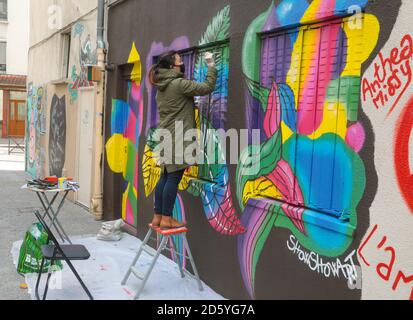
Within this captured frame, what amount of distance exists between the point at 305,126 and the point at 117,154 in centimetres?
461

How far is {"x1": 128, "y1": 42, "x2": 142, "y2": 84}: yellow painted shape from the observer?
691cm

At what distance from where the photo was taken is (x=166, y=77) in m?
4.58

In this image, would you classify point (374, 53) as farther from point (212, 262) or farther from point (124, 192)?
point (124, 192)

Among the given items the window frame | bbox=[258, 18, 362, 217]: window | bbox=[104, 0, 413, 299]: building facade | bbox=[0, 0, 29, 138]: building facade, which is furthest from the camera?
the window frame

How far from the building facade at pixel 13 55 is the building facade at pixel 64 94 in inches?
653

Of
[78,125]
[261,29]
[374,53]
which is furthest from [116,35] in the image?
[374,53]

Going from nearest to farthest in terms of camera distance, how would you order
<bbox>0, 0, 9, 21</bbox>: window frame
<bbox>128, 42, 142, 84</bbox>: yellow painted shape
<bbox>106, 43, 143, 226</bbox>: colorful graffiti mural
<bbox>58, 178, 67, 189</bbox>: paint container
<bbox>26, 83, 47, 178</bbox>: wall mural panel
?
1. <bbox>58, 178, 67, 189</bbox>: paint container
2. <bbox>128, 42, 142, 84</bbox>: yellow painted shape
3. <bbox>106, 43, 143, 226</bbox>: colorful graffiti mural
4. <bbox>26, 83, 47, 178</bbox>: wall mural panel
5. <bbox>0, 0, 9, 21</bbox>: window frame

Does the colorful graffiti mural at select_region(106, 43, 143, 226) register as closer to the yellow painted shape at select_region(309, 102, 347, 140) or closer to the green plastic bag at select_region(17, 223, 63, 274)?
the green plastic bag at select_region(17, 223, 63, 274)

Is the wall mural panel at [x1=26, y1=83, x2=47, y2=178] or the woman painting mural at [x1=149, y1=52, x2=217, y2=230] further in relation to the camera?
the wall mural panel at [x1=26, y1=83, x2=47, y2=178]

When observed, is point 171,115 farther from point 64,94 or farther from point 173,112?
point 64,94

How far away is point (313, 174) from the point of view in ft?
12.2

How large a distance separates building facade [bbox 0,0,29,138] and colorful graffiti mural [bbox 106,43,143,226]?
23169 mm

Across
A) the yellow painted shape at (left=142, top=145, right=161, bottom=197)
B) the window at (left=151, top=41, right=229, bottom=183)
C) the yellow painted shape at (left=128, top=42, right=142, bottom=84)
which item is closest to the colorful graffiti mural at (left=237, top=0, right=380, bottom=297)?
the window at (left=151, top=41, right=229, bottom=183)

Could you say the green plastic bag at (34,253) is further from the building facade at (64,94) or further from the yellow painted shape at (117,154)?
the building facade at (64,94)
